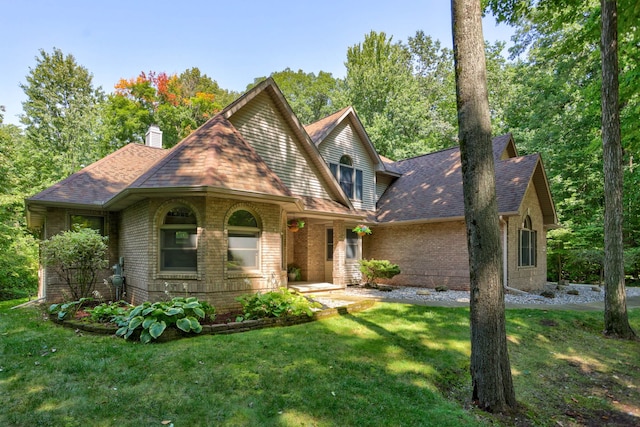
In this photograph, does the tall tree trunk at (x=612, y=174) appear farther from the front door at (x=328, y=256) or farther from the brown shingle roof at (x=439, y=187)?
the front door at (x=328, y=256)

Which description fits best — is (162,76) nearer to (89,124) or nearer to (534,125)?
(89,124)

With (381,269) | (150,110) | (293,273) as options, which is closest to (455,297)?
(381,269)

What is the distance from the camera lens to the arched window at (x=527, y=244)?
1329 centimetres

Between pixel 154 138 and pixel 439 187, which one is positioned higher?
pixel 154 138

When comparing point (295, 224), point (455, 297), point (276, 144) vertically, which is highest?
point (276, 144)

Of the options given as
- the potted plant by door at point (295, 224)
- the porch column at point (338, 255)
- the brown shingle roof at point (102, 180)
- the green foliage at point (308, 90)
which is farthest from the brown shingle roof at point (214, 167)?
the green foliage at point (308, 90)

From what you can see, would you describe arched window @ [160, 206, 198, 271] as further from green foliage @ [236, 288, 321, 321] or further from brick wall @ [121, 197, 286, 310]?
green foliage @ [236, 288, 321, 321]

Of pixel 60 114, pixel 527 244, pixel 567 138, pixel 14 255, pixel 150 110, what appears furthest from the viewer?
pixel 150 110

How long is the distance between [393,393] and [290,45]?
15.2m

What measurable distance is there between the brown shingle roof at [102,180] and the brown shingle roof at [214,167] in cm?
341

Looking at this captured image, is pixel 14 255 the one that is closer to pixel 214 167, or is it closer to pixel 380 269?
pixel 214 167

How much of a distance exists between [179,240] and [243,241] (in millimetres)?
1493

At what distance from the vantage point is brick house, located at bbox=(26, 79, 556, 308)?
7848 mm

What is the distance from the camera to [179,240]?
7992 millimetres
